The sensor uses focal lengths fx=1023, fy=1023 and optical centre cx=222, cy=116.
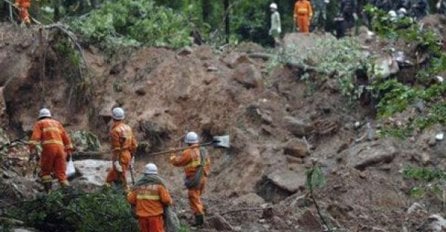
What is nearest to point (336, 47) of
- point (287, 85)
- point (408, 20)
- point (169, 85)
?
point (287, 85)

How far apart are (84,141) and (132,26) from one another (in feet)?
14.9

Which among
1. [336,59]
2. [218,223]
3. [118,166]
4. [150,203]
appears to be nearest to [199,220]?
[218,223]

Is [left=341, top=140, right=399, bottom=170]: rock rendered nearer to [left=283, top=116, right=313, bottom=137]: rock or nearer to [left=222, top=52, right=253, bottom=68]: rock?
[left=283, top=116, right=313, bottom=137]: rock

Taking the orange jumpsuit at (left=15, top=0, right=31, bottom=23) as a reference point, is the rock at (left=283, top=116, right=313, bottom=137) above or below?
below

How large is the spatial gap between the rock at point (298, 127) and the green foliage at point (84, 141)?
3732 mm

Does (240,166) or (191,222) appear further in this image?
(240,166)

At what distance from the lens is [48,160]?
14.8 m

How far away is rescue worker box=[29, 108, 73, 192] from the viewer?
14797mm

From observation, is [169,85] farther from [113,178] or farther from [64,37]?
[113,178]

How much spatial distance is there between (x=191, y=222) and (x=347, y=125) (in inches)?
239

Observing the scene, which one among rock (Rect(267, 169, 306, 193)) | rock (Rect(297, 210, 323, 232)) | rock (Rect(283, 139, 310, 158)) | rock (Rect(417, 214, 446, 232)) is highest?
rock (Rect(283, 139, 310, 158))

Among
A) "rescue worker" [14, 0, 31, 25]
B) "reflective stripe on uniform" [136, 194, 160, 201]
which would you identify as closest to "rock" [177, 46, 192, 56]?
"rescue worker" [14, 0, 31, 25]

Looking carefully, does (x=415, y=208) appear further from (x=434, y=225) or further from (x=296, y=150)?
(x=296, y=150)

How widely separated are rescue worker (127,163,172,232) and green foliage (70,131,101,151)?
5.91 metres
